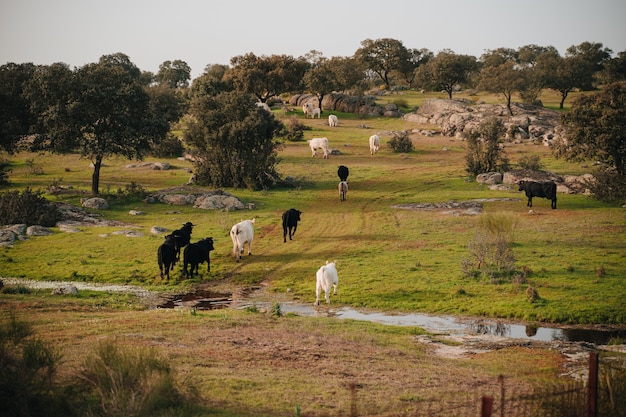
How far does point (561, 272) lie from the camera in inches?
1011

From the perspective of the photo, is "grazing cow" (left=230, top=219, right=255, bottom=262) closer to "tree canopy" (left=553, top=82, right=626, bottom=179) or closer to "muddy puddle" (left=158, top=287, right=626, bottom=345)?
"muddy puddle" (left=158, top=287, right=626, bottom=345)

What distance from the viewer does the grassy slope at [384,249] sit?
23.5m

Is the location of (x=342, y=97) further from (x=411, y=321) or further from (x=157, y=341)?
(x=157, y=341)

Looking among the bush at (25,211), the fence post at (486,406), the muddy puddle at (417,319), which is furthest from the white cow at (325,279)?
the bush at (25,211)

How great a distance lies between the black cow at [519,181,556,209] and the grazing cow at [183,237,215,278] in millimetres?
21792

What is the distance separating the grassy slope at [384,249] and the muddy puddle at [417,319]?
753 mm

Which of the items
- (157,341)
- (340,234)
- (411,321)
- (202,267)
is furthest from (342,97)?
(157,341)

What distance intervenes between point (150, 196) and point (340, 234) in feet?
51.7

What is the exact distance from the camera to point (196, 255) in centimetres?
2745

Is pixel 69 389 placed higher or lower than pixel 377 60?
lower

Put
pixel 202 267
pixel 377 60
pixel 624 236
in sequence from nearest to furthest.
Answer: pixel 202 267, pixel 624 236, pixel 377 60

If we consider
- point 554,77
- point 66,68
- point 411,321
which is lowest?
point 411,321

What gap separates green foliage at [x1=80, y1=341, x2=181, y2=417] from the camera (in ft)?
36.0

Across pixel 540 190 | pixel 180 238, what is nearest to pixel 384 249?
pixel 180 238
